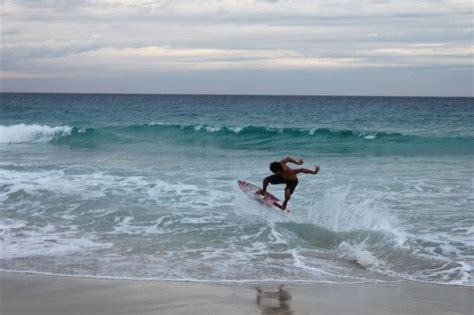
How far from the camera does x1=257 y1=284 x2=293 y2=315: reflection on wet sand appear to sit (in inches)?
309

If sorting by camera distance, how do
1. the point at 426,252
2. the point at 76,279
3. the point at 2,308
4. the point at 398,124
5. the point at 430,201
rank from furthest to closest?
the point at 398,124
the point at 430,201
the point at 426,252
the point at 76,279
the point at 2,308

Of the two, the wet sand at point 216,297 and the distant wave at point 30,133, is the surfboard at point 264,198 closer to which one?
the wet sand at point 216,297

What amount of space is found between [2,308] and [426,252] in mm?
6665

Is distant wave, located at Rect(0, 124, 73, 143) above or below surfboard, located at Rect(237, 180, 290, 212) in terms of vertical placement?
below

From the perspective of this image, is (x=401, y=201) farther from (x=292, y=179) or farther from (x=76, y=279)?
(x=76, y=279)


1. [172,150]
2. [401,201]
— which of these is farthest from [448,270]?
[172,150]

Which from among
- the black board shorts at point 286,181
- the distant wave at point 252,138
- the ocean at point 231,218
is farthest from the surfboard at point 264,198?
the distant wave at point 252,138

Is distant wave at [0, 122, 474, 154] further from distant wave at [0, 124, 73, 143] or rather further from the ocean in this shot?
the ocean

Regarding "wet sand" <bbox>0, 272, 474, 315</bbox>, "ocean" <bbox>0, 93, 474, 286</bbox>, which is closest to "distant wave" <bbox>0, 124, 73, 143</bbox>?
"ocean" <bbox>0, 93, 474, 286</bbox>

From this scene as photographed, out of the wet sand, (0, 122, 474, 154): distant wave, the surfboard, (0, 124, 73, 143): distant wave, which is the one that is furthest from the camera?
(0, 124, 73, 143): distant wave

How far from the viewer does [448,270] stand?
32.8 feet

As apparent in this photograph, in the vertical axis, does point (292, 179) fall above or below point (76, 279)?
above

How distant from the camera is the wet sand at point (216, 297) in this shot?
25.7 feet

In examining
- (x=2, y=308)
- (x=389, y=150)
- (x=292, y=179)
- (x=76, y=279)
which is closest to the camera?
(x=2, y=308)
